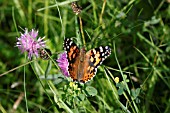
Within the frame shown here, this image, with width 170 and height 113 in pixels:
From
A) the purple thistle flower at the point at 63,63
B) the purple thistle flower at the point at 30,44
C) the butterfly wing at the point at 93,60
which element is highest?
the purple thistle flower at the point at 30,44

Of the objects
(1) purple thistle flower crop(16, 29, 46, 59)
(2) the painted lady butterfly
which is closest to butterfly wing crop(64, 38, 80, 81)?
(2) the painted lady butterfly

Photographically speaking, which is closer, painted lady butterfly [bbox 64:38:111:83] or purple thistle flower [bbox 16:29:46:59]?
painted lady butterfly [bbox 64:38:111:83]

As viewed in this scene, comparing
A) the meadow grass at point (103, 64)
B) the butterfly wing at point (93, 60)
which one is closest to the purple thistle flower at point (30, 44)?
the meadow grass at point (103, 64)

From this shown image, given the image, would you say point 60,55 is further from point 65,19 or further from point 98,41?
point 65,19

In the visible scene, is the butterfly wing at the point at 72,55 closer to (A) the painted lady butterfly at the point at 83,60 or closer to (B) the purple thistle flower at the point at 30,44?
(A) the painted lady butterfly at the point at 83,60

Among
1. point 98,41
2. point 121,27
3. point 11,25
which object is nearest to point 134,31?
point 121,27

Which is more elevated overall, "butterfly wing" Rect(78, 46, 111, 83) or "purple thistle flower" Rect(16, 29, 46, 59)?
"purple thistle flower" Rect(16, 29, 46, 59)

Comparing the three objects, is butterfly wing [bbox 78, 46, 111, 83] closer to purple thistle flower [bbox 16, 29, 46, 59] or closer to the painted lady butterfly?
the painted lady butterfly
